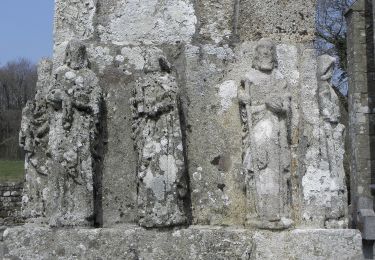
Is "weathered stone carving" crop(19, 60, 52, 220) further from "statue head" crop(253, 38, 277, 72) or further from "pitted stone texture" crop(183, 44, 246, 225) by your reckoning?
"statue head" crop(253, 38, 277, 72)

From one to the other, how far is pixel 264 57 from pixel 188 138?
0.93 meters

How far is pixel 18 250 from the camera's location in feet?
19.4

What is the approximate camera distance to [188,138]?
6.07 meters

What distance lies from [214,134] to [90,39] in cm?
138

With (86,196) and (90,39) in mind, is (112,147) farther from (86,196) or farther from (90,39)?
(90,39)

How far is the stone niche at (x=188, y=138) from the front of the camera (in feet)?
18.7

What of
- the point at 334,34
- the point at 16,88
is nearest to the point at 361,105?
the point at 334,34

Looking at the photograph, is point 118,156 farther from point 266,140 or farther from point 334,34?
point 334,34

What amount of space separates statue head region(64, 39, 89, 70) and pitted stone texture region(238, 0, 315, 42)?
142cm

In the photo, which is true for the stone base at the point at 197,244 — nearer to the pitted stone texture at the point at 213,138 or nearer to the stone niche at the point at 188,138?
the stone niche at the point at 188,138

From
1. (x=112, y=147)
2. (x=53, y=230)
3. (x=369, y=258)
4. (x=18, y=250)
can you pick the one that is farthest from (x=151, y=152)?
(x=369, y=258)

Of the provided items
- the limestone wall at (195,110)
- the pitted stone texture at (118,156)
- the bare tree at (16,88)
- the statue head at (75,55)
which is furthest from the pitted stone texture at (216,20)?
the bare tree at (16,88)

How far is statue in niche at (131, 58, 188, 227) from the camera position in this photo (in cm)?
567

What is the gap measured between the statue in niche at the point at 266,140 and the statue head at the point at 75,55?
1.38 metres
